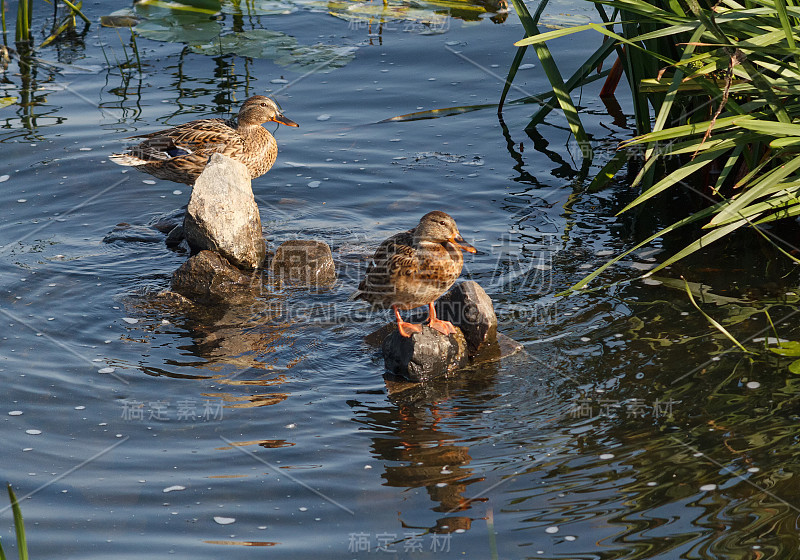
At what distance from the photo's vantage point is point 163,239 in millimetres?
7219

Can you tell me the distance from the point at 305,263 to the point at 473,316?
1.62 metres

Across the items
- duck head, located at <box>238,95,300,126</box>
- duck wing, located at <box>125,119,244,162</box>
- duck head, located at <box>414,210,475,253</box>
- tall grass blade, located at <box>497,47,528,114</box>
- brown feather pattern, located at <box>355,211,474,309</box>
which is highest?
tall grass blade, located at <box>497,47,528,114</box>

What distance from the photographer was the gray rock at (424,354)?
5.15 m

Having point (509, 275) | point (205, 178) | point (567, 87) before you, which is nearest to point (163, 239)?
point (205, 178)

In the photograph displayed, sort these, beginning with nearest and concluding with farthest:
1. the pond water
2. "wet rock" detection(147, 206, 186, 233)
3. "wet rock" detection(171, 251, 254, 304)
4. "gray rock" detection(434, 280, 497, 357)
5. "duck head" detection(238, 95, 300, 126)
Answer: the pond water, "gray rock" detection(434, 280, 497, 357), "wet rock" detection(171, 251, 254, 304), "wet rock" detection(147, 206, 186, 233), "duck head" detection(238, 95, 300, 126)

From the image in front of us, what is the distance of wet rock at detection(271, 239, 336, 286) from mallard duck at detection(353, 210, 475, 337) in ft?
3.61

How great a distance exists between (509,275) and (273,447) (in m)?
2.49

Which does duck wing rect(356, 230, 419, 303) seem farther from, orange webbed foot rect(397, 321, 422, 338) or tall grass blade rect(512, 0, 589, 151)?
tall grass blade rect(512, 0, 589, 151)

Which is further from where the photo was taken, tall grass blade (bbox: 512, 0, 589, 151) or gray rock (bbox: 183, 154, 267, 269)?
tall grass blade (bbox: 512, 0, 589, 151)

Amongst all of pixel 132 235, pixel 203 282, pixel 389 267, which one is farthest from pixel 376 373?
pixel 132 235

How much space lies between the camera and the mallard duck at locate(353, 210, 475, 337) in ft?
17.4

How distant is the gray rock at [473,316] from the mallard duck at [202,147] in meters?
2.79

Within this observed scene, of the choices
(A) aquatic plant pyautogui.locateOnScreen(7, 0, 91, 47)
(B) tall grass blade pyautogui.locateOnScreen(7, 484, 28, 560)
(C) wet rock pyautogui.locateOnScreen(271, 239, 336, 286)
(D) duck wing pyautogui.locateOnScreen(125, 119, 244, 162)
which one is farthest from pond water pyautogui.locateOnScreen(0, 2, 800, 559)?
(A) aquatic plant pyautogui.locateOnScreen(7, 0, 91, 47)

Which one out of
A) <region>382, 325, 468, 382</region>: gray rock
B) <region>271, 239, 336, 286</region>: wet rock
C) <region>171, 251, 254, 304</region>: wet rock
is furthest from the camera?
<region>271, 239, 336, 286</region>: wet rock
